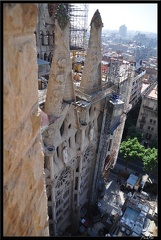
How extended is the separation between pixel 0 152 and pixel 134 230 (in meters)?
16.8

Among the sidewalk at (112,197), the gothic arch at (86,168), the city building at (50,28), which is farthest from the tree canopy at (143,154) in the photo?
the city building at (50,28)

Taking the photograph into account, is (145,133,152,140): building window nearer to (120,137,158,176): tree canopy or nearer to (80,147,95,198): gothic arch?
(120,137,158,176): tree canopy

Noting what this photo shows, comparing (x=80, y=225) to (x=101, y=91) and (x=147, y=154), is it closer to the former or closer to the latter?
(x=147, y=154)

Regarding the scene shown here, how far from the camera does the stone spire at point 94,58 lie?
12.4 meters

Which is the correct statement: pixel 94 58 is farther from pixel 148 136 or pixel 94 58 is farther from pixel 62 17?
pixel 148 136

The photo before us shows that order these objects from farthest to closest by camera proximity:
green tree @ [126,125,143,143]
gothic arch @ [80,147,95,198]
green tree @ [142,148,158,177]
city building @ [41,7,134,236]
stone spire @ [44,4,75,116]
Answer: green tree @ [126,125,143,143] → green tree @ [142,148,158,177] → gothic arch @ [80,147,95,198] → city building @ [41,7,134,236] → stone spire @ [44,4,75,116]

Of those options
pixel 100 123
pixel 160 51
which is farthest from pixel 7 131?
pixel 100 123

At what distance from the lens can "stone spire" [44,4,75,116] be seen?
957 centimetres

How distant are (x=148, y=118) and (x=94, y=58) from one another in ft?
79.9

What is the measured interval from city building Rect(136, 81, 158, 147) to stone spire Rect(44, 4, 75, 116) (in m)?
25.6

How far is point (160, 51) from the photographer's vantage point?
5254 millimetres

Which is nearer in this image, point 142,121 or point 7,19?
point 7,19

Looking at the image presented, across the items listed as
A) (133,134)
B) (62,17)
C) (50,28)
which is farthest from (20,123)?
(133,134)

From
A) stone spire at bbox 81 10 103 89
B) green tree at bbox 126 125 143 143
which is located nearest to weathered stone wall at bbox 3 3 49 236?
stone spire at bbox 81 10 103 89
